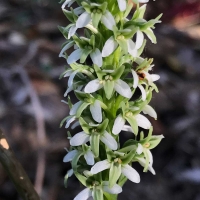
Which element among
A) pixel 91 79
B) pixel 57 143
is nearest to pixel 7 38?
pixel 57 143

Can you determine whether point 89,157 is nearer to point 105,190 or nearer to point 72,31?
point 105,190

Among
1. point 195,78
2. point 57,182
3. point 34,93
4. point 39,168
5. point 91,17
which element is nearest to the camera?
point 91,17

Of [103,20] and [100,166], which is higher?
[103,20]

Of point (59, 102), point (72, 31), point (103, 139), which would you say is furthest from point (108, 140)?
point (59, 102)

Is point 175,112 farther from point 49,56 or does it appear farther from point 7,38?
point 7,38

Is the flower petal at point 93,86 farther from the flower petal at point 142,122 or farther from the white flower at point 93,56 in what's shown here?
the flower petal at point 142,122

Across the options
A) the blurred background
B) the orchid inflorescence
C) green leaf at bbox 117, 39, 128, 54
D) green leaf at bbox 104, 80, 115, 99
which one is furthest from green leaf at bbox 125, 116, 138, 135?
the blurred background

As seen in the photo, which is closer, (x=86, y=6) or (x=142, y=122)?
(x=86, y=6)
